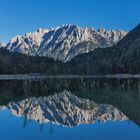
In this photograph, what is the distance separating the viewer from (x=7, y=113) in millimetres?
53438

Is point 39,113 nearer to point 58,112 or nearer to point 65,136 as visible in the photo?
point 58,112

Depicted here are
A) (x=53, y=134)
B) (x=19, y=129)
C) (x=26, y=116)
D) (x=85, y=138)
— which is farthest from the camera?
(x=26, y=116)

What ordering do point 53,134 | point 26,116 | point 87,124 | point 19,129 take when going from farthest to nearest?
point 26,116 < point 87,124 < point 19,129 < point 53,134

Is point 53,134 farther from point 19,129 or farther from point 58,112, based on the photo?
point 58,112

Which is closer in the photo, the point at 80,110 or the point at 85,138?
the point at 85,138

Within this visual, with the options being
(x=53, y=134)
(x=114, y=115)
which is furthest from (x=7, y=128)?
(x=114, y=115)

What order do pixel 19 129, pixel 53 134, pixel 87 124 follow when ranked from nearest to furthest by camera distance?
pixel 53 134
pixel 19 129
pixel 87 124

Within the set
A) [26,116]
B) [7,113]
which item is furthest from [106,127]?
[7,113]

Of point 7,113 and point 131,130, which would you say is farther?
point 7,113

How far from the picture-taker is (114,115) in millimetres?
50344

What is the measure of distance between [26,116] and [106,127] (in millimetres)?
13718

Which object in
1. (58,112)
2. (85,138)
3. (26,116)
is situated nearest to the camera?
(85,138)

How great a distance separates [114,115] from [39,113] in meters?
10.5

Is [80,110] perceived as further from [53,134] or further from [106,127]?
[53,134]
